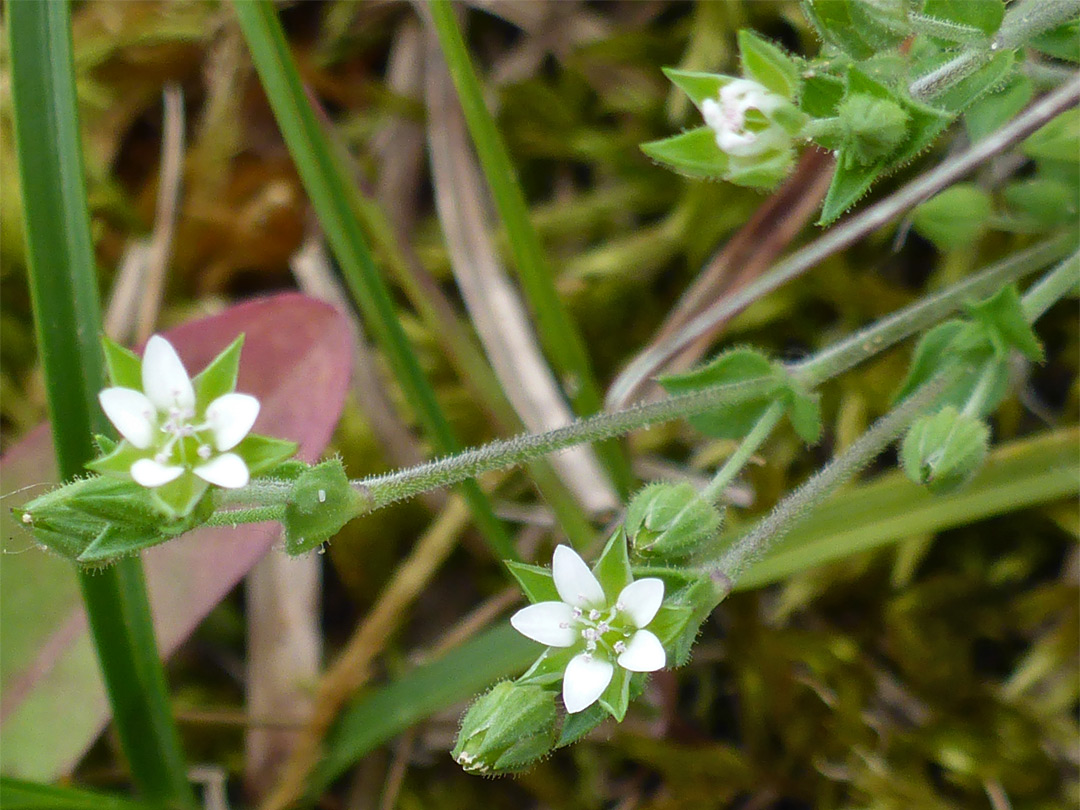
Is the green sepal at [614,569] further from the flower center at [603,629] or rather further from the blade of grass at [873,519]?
the blade of grass at [873,519]

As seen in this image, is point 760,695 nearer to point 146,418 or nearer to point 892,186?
point 892,186

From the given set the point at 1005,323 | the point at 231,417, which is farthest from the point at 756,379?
the point at 231,417

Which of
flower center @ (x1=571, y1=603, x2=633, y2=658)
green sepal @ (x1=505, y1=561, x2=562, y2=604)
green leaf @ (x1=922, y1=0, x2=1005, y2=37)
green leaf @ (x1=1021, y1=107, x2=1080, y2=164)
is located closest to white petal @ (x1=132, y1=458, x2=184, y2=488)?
green sepal @ (x1=505, y1=561, x2=562, y2=604)

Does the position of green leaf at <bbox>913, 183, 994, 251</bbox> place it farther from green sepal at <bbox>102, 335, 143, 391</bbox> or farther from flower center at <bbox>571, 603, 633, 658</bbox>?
green sepal at <bbox>102, 335, 143, 391</bbox>

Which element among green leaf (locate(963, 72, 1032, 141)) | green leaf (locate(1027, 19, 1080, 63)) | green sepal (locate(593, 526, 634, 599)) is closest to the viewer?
green sepal (locate(593, 526, 634, 599))

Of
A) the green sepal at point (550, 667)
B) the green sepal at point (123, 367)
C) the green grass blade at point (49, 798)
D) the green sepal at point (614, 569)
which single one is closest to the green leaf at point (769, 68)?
the green sepal at point (614, 569)

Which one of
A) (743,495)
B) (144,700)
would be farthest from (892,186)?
(144,700)
